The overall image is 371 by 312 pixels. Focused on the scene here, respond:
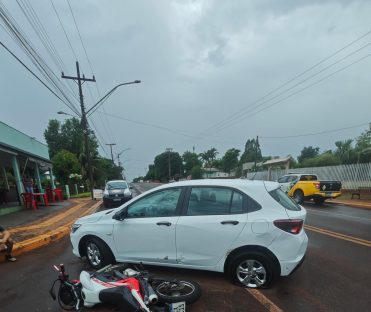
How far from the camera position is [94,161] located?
51812 millimetres

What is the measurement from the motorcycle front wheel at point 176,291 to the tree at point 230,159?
8834 cm

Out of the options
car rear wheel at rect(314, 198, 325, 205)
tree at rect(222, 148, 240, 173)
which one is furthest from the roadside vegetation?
car rear wheel at rect(314, 198, 325, 205)

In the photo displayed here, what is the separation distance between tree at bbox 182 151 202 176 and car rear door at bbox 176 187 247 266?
11351 cm

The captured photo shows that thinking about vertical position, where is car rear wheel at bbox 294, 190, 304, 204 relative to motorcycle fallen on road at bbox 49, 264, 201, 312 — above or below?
below

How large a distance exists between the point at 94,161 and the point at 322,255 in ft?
158

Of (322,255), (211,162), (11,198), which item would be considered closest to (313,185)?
(322,255)

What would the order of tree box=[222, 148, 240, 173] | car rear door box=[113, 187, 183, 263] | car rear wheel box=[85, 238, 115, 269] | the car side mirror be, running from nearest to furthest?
car rear door box=[113, 187, 183, 263] → the car side mirror → car rear wheel box=[85, 238, 115, 269] → tree box=[222, 148, 240, 173]

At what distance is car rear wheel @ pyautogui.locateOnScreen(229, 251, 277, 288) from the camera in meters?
4.70

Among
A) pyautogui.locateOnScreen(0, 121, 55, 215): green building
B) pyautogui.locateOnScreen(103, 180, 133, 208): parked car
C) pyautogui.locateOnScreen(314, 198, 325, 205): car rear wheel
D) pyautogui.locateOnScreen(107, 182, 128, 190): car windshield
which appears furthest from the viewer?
pyautogui.locateOnScreen(107, 182, 128, 190): car windshield

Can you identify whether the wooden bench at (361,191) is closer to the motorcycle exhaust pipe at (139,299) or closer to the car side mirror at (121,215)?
the car side mirror at (121,215)

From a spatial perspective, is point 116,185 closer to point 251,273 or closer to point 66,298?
point 66,298

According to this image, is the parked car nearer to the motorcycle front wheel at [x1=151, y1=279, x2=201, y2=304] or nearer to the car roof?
the car roof

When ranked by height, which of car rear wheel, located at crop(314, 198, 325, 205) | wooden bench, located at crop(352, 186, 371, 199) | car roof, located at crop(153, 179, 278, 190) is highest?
car roof, located at crop(153, 179, 278, 190)

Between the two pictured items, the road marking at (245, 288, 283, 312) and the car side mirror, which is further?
the car side mirror
